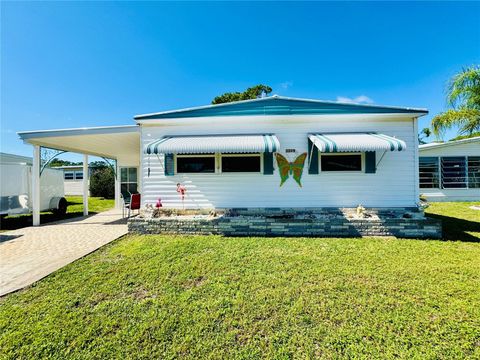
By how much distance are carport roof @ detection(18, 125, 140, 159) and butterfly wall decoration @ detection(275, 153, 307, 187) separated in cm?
651

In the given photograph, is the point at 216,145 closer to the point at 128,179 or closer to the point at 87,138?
the point at 87,138

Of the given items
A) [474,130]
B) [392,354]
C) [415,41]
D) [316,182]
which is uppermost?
[415,41]

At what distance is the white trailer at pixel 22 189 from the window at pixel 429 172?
85.2 feet

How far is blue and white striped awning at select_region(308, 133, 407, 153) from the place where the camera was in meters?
6.83

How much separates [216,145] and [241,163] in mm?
1529

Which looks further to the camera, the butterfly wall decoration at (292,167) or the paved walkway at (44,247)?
the butterfly wall decoration at (292,167)

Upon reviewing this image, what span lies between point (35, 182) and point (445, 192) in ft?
86.5

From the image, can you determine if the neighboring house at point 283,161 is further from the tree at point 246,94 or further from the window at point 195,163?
the tree at point 246,94

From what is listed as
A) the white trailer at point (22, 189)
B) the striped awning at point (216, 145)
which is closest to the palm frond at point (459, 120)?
the striped awning at point (216, 145)

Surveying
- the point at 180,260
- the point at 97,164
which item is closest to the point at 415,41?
the point at 180,260

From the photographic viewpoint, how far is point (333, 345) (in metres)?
2.58

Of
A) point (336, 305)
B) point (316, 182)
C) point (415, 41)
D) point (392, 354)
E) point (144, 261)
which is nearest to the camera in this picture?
point (392, 354)

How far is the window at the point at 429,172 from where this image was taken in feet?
49.8

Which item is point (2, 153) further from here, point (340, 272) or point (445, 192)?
point (445, 192)
